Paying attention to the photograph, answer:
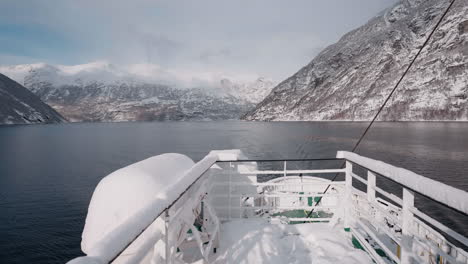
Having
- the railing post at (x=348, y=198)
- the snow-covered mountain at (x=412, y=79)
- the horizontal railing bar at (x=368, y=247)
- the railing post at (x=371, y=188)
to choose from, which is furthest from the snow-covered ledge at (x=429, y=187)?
the snow-covered mountain at (x=412, y=79)

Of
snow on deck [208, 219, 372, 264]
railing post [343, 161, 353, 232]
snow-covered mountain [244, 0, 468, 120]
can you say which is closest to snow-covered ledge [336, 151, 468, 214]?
railing post [343, 161, 353, 232]

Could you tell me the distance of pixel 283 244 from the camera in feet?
15.7

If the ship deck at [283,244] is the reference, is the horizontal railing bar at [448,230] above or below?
above

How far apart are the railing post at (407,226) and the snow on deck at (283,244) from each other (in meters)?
1.38

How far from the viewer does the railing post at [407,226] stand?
288cm

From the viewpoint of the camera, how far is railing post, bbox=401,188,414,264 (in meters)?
2.88

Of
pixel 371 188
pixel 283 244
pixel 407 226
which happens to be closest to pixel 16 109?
pixel 283 244

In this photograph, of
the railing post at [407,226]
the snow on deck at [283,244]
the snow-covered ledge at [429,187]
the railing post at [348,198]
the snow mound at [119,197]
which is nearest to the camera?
the snow-covered ledge at [429,187]

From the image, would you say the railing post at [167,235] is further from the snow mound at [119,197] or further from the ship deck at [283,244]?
the ship deck at [283,244]

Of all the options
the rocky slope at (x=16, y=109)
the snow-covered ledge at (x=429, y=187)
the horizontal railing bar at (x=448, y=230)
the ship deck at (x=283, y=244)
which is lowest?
the ship deck at (x=283, y=244)

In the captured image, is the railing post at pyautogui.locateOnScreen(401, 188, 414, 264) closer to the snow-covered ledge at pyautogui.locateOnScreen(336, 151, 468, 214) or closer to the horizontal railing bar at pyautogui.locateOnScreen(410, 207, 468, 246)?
the horizontal railing bar at pyautogui.locateOnScreen(410, 207, 468, 246)

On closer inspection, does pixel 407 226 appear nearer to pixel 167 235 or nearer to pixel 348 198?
pixel 348 198

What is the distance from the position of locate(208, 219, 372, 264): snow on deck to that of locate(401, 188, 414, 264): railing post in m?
1.38

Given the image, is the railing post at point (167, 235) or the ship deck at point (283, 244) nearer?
the railing post at point (167, 235)
